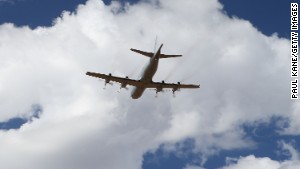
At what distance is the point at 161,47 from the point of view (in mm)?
108812

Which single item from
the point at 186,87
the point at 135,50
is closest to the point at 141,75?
the point at 135,50

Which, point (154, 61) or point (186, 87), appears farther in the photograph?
point (186, 87)

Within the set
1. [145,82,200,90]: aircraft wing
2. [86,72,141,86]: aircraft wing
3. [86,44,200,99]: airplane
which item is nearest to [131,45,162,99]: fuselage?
[86,44,200,99]: airplane

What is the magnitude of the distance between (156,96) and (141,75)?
7.56m

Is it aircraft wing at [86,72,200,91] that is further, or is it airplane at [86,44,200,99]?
aircraft wing at [86,72,200,91]

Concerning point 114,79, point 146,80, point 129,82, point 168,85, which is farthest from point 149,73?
point 168,85

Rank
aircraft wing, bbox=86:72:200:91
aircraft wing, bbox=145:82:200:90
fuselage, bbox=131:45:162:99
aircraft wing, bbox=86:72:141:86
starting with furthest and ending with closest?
1. aircraft wing, bbox=145:82:200:90
2. aircraft wing, bbox=86:72:141:86
3. aircraft wing, bbox=86:72:200:91
4. fuselage, bbox=131:45:162:99

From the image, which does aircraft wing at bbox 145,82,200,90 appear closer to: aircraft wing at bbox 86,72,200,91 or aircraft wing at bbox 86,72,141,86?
aircraft wing at bbox 86,72,200,91

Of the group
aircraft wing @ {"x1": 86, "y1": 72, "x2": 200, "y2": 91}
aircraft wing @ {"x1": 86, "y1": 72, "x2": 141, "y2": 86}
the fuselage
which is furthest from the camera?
aircraft wing @ {"x1": 86, "y1": 72, "x2": 141, "y2": 86}

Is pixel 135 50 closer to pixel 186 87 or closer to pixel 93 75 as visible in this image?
pixel 93 75

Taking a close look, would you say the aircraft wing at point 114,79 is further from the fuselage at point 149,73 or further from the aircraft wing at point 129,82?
the fuselage at point 149,73

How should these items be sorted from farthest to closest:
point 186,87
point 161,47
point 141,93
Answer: point 186,87, point 141,93, point 161,47

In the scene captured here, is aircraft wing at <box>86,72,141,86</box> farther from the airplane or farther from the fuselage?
the fuselage

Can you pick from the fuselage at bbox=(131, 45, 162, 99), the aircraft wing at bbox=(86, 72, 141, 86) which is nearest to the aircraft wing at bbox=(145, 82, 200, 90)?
the fuselage at bbox=(131, 45, 162, 99)
